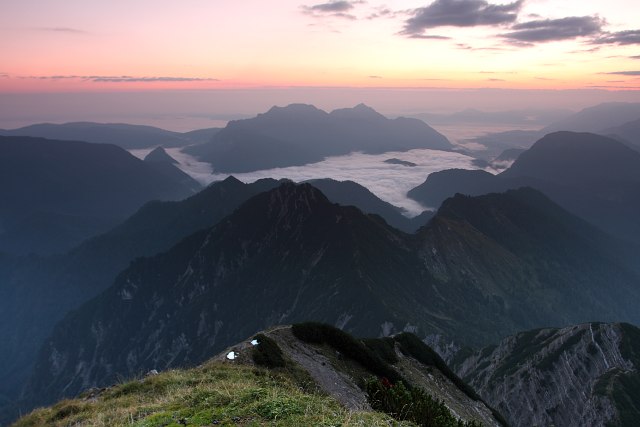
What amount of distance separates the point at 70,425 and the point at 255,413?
11684 mm

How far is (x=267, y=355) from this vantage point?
140ft

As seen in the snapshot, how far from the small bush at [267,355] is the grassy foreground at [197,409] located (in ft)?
39.7

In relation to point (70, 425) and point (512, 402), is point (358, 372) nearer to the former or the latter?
point (70, 425)

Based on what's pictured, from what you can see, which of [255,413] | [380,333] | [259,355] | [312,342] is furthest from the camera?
[380,333]

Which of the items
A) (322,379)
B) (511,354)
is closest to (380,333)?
(511,354)

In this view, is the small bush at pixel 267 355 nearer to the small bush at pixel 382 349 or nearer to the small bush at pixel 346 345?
the small bush at pixel 346 345

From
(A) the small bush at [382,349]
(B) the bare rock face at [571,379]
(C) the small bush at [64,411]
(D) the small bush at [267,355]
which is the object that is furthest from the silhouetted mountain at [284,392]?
(B) the bare rock face at [571,379]

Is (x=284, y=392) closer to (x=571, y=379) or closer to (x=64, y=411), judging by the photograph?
(x=64, y=411)

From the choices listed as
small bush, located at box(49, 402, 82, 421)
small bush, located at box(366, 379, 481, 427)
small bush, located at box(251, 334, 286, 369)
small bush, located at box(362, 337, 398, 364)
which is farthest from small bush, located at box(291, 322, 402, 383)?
small bush, located at box(49, 402, 82, 421)

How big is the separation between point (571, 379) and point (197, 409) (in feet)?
456

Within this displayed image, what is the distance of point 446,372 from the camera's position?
80.5m

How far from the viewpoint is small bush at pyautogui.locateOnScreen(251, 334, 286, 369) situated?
4138 centimetres

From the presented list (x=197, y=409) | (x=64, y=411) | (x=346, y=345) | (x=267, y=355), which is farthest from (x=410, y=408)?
(x=346, y=345)

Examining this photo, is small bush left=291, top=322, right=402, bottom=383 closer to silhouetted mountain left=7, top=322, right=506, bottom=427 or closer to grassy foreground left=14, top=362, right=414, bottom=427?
silhouetted mountain left=7, top=322, right=506, bottom=427
